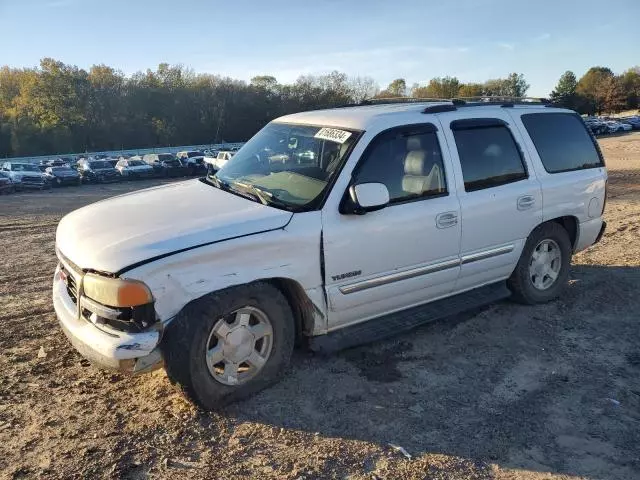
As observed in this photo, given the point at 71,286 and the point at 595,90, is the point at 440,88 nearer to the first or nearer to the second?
the point at 595,90

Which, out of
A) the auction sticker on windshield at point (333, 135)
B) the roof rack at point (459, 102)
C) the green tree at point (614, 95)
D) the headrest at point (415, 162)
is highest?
the green tree at point (614, 95)

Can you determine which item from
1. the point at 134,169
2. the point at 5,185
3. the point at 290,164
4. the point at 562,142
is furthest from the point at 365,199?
the point at 134,169

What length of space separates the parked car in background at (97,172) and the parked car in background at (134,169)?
1.72 feet

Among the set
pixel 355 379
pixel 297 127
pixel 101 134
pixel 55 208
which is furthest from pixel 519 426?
pixel 101 134

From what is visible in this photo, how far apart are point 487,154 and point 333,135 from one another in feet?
4.69

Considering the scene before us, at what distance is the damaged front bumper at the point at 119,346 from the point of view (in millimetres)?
3016

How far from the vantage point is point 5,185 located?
2650 centimetres

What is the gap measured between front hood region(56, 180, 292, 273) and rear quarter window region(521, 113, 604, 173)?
2.83 m

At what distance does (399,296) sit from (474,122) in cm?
168

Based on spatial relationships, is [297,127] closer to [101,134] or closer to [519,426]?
[519,426]

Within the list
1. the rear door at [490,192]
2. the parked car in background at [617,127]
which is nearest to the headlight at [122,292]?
the rear door at [490,192]

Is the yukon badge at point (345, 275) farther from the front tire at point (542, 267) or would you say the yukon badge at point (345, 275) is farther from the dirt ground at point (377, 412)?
the front tire at point (542, 267)

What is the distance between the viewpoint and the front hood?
3.11 meters

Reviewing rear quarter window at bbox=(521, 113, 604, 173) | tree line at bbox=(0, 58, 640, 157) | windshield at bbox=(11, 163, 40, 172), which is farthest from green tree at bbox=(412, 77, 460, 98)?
rear quarter window at bbox=(521, 113, 604, 173)
